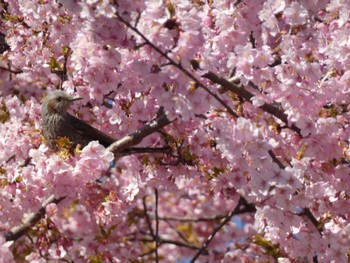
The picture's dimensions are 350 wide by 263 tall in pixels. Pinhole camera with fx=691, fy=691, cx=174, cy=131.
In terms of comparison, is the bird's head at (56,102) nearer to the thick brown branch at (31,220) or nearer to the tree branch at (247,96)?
the thick brown branch at (31,220)

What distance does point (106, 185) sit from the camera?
5.50 m

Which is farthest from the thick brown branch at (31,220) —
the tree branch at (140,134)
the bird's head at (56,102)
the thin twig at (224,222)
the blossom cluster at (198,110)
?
the thin twig at (224,222)

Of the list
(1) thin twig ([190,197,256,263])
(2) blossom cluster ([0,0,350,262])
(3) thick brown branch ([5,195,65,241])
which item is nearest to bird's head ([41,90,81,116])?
(2) blossom cluster ([0,0,350,262])

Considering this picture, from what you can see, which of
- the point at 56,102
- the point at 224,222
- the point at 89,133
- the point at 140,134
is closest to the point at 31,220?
the point at 89,133

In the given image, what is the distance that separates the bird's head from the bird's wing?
0.16m

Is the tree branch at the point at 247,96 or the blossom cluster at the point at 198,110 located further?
the tree branch at the point at 247,96

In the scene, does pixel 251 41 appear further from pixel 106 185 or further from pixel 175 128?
pixel 106 185

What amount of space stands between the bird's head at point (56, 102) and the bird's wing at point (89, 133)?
0.52ft

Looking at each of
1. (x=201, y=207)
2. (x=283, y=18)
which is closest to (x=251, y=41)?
(x=283, y=18)

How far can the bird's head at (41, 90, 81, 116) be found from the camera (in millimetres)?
6004

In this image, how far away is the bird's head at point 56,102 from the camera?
236 inches

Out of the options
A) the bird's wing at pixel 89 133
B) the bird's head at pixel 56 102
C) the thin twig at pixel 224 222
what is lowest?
the thin twig at pixel 224 222

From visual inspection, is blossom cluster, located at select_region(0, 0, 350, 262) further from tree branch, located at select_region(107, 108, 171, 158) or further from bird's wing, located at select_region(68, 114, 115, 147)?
tree branch, located at select_region(107, 108, 171, 158)

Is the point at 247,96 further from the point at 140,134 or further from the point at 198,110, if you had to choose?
the point at 140,134
